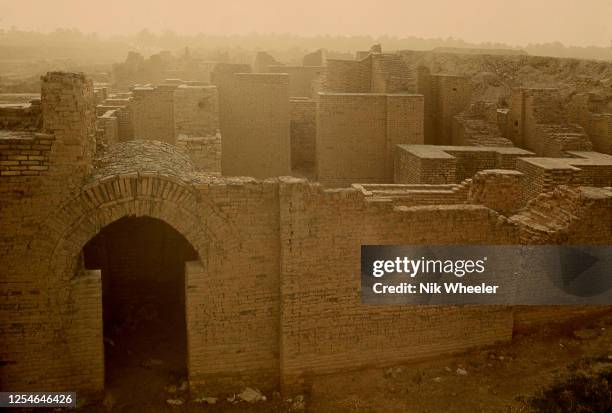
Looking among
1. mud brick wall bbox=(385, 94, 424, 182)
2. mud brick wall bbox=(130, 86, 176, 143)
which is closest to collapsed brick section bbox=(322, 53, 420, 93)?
mud brick wall bbox=(385, 94, 424, 182)

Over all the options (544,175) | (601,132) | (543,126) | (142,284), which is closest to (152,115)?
(142,284)

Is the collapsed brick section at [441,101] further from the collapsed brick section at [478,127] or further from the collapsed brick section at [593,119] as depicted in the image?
the collapsed brick section at [593,119]

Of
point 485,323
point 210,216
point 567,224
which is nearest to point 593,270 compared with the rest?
point 567,224

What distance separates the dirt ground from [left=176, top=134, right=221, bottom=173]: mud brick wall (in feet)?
12.7

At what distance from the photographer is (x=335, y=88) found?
704 inches

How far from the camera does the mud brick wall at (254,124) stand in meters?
15.7

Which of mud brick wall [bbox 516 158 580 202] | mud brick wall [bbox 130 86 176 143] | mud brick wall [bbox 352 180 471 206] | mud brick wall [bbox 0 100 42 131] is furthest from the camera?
mud brick wall [bbox 130 86 176 143]

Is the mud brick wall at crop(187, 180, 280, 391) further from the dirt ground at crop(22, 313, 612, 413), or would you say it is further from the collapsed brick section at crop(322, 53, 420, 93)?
the collapsed brick section at crop(322, 53, 420, 93)

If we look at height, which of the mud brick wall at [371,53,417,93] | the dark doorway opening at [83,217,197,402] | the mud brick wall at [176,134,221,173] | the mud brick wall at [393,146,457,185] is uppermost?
the mud brick wall at [371,53,417,93]

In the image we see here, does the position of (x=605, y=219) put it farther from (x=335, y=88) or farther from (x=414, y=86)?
(x=335, y=88)

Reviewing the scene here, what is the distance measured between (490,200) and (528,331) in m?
2.05

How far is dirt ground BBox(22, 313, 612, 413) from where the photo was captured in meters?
7.79

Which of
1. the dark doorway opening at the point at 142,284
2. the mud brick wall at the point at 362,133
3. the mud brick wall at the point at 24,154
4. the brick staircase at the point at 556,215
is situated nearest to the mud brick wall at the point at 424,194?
the brick staircase at the point at 556,215

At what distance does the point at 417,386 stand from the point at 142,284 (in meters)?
4.93
